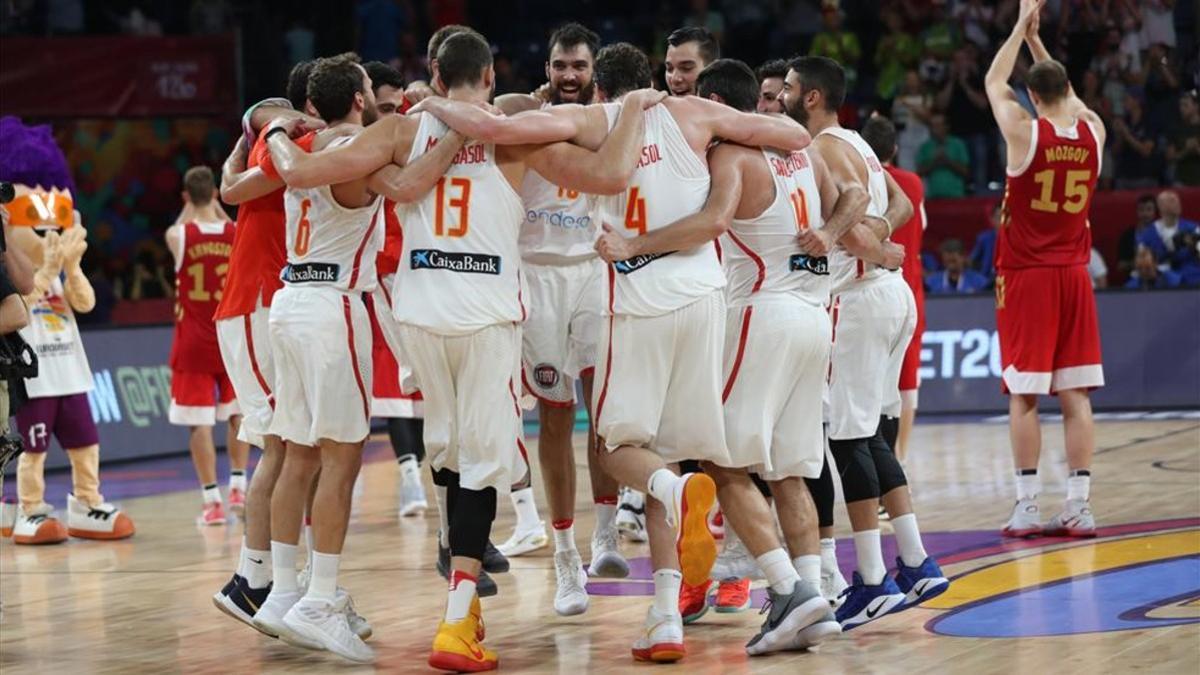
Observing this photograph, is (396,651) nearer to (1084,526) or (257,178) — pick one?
(257,178)

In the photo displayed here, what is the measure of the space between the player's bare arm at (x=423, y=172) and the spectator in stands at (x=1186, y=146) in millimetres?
12423

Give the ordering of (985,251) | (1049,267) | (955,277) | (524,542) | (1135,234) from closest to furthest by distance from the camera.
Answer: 1. (524,542)
2. (1049,267)
3. (955,277)
4. (1135,234)
5. (985,251)

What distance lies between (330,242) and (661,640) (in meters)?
2.07

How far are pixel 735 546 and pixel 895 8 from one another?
13.2m

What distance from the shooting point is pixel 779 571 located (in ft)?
23.1

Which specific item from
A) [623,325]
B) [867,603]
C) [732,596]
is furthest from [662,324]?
[732,596]

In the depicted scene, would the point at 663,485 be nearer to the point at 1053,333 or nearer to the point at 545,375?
the point at 545,375

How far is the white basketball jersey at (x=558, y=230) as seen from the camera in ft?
28.1

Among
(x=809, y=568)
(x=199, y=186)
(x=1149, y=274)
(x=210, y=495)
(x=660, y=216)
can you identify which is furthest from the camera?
(x=1149, y=274)

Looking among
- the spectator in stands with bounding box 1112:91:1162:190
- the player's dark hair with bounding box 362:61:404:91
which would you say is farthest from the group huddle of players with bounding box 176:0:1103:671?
the spectator in stands with bounding box 1112:91:1162:190

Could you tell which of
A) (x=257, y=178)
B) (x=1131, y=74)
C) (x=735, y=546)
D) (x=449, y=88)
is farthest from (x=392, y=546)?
(x=1131, y=74)

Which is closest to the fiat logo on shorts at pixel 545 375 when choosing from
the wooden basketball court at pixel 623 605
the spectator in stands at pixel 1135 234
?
the wooden basketball court at pixel 623 605

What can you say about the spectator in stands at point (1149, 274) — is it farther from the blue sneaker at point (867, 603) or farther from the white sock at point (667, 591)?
the white sock at point (667, 591)

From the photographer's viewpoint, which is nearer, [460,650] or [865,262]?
[460,650]
